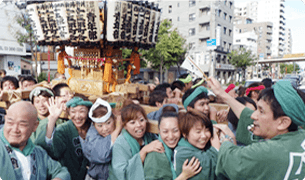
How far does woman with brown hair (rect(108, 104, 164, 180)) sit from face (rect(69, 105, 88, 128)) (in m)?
0.66

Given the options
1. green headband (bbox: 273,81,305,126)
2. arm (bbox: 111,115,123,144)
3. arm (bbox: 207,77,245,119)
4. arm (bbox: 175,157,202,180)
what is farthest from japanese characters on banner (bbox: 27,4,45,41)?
green headband (bbox: 273,81,305,126)

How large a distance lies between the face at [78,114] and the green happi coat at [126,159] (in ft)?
2.24

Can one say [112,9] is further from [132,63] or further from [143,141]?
[143,141]

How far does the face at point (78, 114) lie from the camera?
231cm

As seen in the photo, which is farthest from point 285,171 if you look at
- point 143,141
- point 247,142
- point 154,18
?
point 154,18

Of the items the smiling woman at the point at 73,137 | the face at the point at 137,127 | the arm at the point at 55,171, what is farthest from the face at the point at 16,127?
the face at the point at 137,127

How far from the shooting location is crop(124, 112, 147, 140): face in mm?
1885

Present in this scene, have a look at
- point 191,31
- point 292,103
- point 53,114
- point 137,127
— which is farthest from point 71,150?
point 191,31

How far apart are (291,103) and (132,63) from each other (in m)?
4.59

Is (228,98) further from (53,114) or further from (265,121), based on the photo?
(53,114)

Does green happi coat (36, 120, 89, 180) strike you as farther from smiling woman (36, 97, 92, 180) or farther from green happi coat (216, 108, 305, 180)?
green happi coat (216, 108, 305, 180)

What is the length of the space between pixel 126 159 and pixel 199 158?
2.25ft

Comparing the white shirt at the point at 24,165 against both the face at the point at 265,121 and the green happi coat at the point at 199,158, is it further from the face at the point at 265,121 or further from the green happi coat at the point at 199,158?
the face at the point at 265,121

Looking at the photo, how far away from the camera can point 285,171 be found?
125cm
